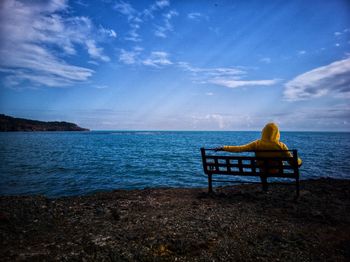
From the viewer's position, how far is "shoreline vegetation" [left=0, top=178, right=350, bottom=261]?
469cm

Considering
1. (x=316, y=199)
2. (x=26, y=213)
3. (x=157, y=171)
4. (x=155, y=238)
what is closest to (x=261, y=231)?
(x=155, y=238)

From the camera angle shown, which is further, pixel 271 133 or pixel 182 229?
pixel 271 133

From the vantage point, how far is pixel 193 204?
8.38 meters

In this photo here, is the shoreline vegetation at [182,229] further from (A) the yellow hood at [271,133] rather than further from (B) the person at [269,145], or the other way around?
(A) the yellow hood at [271,133]

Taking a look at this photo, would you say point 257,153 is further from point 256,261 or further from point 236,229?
point 256,261

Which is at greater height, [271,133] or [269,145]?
[271,133]

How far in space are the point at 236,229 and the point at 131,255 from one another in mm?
2996

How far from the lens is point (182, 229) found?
5848 mm

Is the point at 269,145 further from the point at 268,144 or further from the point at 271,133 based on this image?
the point at 271,133

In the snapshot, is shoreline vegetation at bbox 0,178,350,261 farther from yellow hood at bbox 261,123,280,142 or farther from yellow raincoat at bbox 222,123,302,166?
yellow hood at bbox 261,123,280,142

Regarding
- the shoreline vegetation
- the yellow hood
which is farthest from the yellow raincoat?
the shoreline vegetation

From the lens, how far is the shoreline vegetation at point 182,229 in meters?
4.69

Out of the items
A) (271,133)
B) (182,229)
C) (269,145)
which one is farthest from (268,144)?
(182,229)

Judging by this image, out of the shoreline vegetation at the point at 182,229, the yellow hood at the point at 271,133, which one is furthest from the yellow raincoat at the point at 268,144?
the shoreline vegetation at the point at 182,229
